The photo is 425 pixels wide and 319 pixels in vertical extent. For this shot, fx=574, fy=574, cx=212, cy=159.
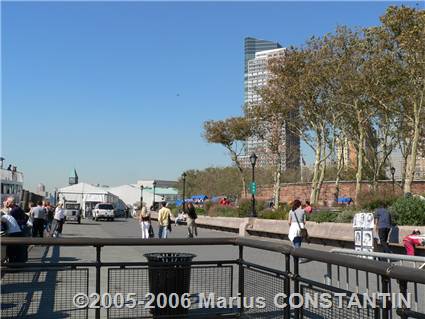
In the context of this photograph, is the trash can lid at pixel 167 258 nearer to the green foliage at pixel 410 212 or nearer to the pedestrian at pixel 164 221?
the pedestrian at pixel 164 221

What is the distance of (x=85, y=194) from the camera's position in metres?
66.4

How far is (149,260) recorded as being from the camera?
7043 millimetres

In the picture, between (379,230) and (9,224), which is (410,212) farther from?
(9,224)

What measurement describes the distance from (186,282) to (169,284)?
24cm

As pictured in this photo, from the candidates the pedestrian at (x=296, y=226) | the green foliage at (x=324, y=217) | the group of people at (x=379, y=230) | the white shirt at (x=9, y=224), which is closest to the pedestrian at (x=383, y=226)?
the group of people at (x=379, y=230)

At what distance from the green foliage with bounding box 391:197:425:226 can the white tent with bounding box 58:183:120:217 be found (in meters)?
46.0

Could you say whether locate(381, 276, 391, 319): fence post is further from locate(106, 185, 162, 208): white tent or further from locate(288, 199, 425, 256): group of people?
locate(106, 185, 162, 208): white tent

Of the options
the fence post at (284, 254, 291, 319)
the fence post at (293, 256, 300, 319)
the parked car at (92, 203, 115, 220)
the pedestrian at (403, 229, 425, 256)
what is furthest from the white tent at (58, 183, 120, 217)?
the fence post at (293, 256, 300, 319)

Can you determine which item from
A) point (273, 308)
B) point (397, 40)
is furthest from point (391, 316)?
point (397, 40)

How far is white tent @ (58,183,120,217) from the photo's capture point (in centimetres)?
6456

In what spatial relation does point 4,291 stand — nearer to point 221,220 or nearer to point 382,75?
point 382,75

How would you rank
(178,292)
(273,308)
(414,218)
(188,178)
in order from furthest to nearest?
(188,178) → (414,218) → (178,292) → (273,308)

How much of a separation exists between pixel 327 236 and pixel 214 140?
125 ft

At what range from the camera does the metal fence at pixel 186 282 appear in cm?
572
